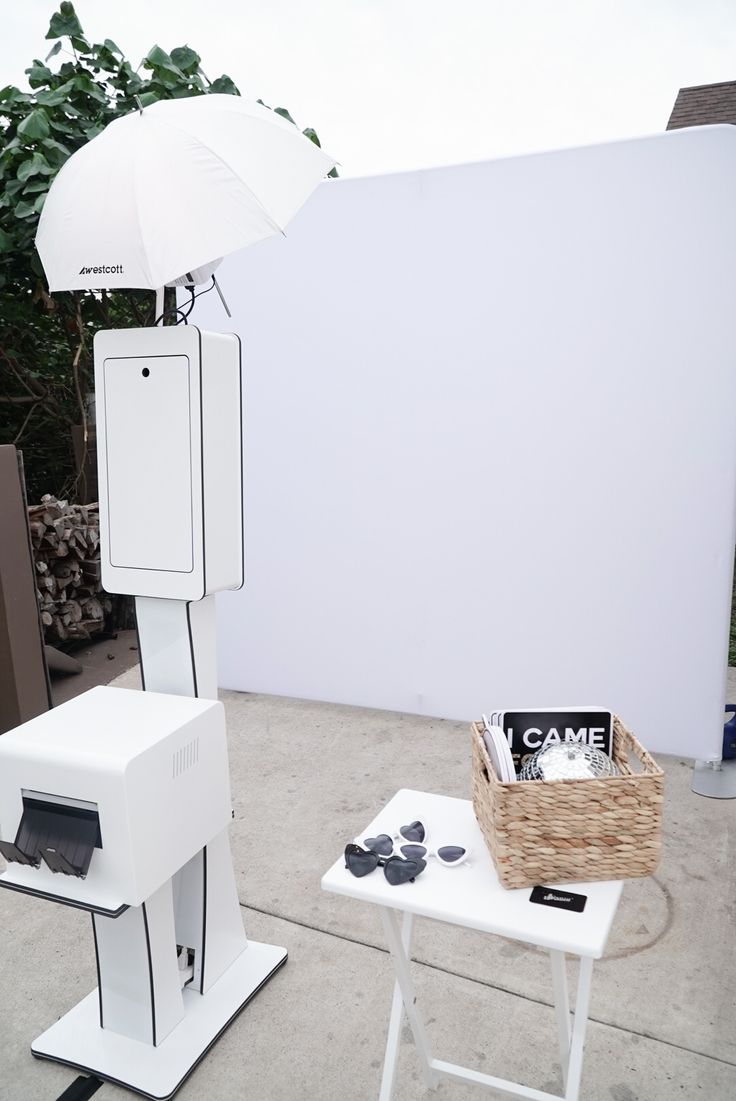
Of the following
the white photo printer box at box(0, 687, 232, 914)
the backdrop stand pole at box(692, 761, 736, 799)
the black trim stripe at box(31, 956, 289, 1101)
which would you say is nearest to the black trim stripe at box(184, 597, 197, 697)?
the white photo printer box at box(0, 687, 232, 914)

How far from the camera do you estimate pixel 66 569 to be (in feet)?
17.4

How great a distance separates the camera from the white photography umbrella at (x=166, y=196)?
165cm

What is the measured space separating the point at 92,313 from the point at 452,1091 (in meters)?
6.03

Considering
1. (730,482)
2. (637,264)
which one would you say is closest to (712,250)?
(637,264)

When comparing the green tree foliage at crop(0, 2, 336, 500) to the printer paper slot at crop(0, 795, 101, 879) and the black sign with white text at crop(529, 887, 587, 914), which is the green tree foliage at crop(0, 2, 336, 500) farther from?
the black sign with white text at crop(529, 887, 587, 914)

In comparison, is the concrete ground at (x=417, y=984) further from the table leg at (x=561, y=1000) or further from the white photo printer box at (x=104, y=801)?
the white photo printer box at (x=104, y=801)

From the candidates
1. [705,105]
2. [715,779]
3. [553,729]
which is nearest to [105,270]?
[553,729]

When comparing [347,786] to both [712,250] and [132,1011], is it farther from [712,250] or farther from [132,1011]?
[712,250]

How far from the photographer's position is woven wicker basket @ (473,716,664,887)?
1.40m

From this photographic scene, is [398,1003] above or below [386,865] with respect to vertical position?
below

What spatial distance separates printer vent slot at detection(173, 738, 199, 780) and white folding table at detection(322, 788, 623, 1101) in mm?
462

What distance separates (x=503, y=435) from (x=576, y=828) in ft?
8.05

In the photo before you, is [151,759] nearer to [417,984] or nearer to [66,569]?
[417,984]

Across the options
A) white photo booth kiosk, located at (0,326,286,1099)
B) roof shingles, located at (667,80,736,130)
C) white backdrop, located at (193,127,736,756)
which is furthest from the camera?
roof shingles, located at (667,80,736,130)
